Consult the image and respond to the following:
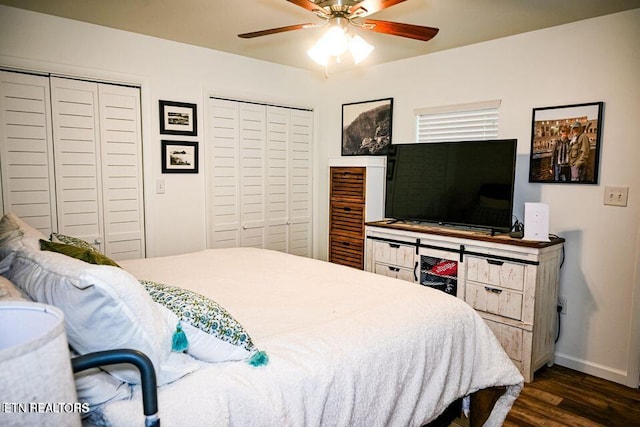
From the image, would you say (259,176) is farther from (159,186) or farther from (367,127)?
(367,127)

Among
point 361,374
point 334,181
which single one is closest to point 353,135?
point 334,181

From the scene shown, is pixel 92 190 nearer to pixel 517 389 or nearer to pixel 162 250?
pixel 162 250

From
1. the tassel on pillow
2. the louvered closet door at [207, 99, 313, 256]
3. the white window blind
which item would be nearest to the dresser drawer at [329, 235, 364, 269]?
the louvered closet door at [207, 99, 313, 256]

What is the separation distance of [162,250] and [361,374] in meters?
2.70

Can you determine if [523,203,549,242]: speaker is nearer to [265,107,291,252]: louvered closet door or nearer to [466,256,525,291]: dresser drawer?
[466,256,525,291]: dresser drawer

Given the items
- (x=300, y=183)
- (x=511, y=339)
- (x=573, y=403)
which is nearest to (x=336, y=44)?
(x=511, y=339)

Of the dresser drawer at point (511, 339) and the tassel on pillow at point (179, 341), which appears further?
the dresser drawer at point (511, 339)

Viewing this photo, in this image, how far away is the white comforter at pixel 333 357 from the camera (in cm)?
123

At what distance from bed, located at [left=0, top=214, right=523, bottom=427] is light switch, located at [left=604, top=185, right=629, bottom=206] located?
5.21 feet

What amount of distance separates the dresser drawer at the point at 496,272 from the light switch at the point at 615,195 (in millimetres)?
780

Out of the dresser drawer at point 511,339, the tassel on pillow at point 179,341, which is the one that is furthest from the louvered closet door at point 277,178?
the tassel on pillow at point 179,341

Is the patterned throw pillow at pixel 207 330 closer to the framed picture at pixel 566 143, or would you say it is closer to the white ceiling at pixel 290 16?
the white ceiling at pixel 290 16

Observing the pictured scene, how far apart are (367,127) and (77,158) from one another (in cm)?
269

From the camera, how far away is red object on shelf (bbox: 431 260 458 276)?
3188mm
